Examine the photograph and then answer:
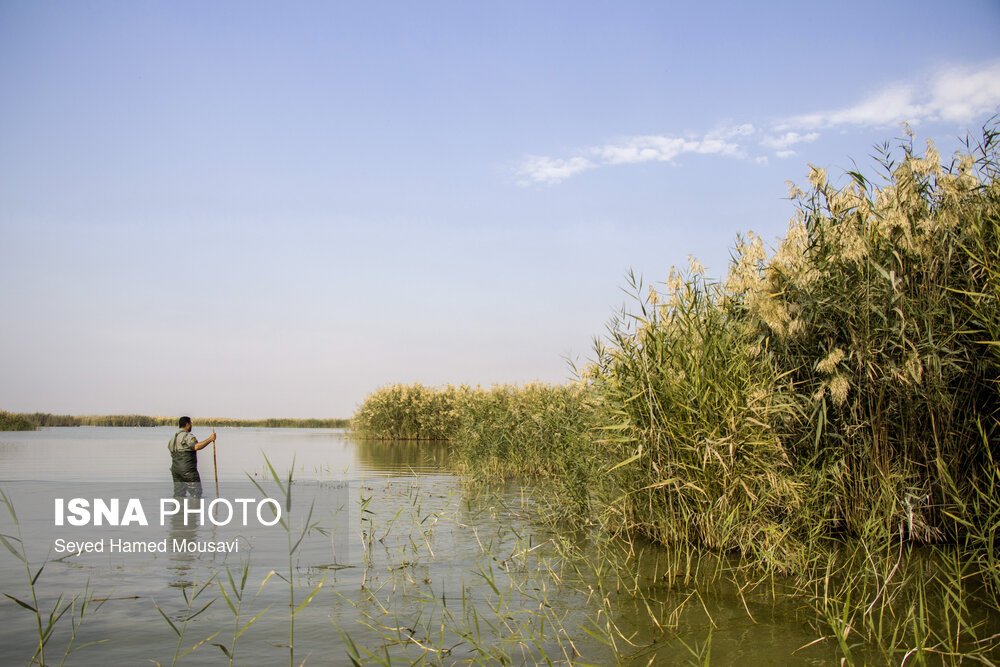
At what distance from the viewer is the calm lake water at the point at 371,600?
4711mm

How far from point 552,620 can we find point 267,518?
297 inches

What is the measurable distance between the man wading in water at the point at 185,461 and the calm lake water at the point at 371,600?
0.48m

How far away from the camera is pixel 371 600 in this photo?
19.4ft

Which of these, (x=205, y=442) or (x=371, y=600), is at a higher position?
(x=205, y=442)

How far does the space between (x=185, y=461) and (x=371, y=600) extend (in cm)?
605

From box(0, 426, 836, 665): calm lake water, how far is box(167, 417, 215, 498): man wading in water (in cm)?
48

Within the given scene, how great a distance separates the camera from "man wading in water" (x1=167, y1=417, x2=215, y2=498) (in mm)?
10609

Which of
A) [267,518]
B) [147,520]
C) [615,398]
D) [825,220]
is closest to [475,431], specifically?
[267,518]

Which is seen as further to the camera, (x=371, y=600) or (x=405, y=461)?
(x=405, y=461)

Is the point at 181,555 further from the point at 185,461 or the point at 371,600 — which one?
the point at 371,600

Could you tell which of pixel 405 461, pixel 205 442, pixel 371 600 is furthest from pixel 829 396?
pixel 405 461

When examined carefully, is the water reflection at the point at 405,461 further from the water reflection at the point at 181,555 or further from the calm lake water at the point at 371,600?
the calm lake water at the point at 371,600

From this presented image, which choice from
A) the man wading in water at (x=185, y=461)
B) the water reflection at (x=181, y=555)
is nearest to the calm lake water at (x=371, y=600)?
the water reflection at (x=181, y=555)

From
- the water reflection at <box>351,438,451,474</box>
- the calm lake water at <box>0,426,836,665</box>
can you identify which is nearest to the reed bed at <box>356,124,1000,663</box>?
the calm lake water at <box>0,426,836,665</box>
